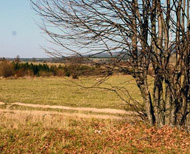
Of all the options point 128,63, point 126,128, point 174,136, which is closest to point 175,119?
point 174,136

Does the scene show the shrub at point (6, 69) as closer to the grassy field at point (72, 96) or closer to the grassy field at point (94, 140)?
the grassy field at point (72, 96)

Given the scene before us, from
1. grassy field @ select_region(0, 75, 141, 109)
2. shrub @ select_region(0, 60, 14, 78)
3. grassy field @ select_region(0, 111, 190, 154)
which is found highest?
shrub @ select_region(0, 60, 14, 78)

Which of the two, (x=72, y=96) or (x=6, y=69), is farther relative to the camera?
(x=6, y=69)

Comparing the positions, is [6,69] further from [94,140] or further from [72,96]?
[94,140]

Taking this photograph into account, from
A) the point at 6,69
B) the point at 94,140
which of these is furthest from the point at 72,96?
the point at 6,69

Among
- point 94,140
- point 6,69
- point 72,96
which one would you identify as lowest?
point 72,96

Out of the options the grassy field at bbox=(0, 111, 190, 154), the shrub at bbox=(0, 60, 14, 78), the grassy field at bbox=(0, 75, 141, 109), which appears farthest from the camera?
the shrub at bbox=(0, 60, 14, 78)

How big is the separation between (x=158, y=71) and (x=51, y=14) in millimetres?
3516

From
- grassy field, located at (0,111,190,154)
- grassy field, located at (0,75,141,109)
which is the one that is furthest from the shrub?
grassy field, located at (0,111,190,154)

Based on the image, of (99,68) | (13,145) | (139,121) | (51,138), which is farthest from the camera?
(139,121)

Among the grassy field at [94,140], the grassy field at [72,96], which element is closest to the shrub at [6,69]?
the grassy field at [72,96]

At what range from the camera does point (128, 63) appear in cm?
723

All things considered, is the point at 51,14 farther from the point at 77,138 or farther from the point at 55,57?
the point at 77,138

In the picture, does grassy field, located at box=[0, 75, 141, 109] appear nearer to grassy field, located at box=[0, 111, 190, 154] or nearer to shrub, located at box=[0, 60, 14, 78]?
grassy field, located at box=[0, 111, 190, 154]
